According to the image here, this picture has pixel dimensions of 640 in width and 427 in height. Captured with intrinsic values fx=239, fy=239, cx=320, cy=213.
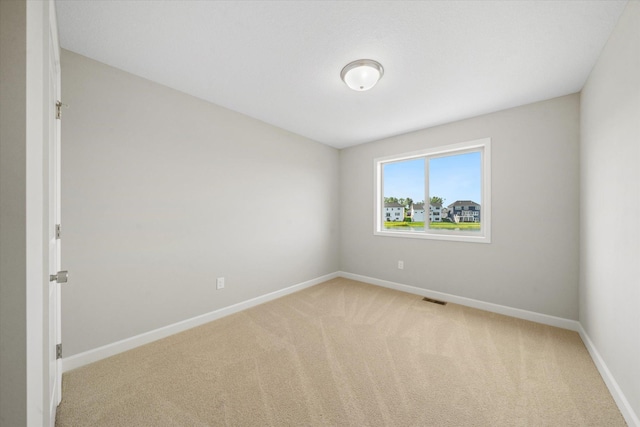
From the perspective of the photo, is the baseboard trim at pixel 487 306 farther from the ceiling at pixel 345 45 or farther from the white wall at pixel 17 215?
the white wall at pixel 17 215

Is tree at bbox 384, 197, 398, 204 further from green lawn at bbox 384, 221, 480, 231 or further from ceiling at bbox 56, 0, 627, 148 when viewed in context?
ceiling at bbox 56, 0, 627, 148

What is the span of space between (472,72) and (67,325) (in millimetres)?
3831

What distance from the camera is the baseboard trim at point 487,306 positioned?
8.12 ft

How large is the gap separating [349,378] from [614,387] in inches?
67.3

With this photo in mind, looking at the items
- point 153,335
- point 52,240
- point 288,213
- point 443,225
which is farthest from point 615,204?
point 153,335

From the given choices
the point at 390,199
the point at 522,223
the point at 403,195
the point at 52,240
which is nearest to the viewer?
the point at 52,240

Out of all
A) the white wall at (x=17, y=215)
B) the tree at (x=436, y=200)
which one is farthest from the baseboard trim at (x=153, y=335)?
the tree at (x=436, y=200)

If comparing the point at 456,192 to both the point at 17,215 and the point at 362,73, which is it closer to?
the point at 362,73

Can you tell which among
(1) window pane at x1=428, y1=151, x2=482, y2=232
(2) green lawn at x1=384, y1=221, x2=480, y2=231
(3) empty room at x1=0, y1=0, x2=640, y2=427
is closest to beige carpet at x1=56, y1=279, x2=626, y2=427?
(3) empty room at x1=0, y1=0, x2=640, y2=427

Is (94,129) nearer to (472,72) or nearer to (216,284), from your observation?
(216,284)

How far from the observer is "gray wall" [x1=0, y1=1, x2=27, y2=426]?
2.15 ft

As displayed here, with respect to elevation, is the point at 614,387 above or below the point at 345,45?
below

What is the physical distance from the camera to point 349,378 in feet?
5.70

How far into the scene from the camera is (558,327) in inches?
97.7
